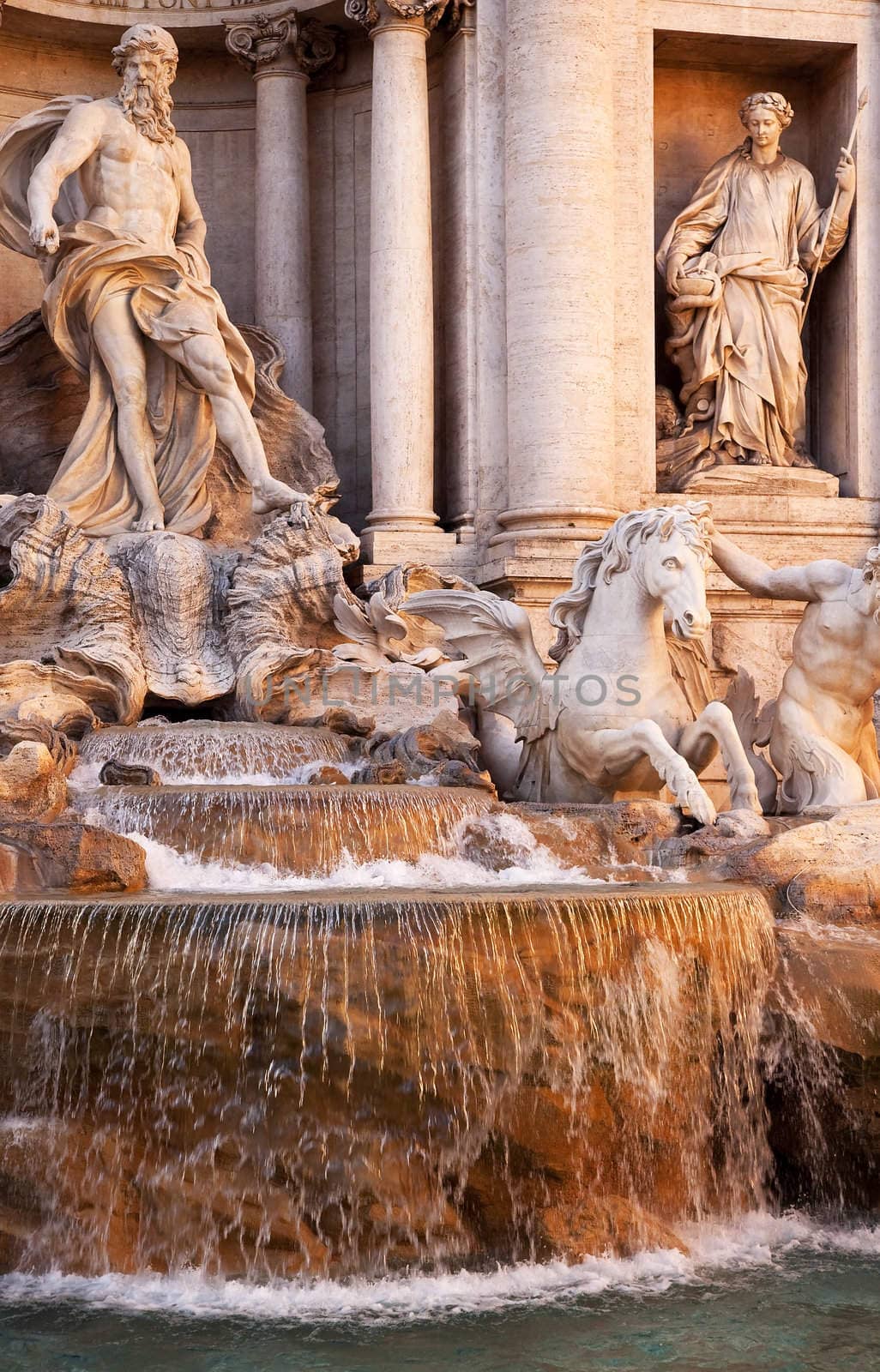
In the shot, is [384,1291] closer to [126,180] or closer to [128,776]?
[128,776]

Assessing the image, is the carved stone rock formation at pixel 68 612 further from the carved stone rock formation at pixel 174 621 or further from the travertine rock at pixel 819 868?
the travertine rock at pixel 819 868

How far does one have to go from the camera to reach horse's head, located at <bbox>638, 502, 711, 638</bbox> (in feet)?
27.8

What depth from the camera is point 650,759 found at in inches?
334

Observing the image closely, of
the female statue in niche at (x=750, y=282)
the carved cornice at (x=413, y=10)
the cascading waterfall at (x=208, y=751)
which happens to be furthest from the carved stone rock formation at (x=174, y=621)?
the carved cornice at (x=413, y=10)

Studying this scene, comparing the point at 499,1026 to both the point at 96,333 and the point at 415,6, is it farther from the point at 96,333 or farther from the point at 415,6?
the point at 415,6

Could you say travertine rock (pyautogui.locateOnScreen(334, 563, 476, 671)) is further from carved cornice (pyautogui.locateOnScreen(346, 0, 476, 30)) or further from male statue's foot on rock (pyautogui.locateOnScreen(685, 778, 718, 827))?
carved cornice (pyautogui.locateOnScreen(346, 0, 476, 30))

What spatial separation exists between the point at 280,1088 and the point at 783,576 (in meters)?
4.15

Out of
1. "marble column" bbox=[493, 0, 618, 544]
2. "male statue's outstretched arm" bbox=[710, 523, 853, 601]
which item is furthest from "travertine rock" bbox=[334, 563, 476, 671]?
"male statue's outstretched arm" bbox=[710, 523, 853, 601]

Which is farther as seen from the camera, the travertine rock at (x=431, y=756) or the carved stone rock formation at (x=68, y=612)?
the carved stone rock formation at (x=68, y=612)

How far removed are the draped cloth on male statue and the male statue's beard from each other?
27cm

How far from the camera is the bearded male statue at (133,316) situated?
36.2ft

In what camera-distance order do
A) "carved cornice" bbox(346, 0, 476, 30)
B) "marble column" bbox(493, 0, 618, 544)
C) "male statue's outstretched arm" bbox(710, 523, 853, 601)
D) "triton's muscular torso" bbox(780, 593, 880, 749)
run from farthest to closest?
"carved cornice" bbox(346, 0, 476, 30) < "marble column" bbox(493, 0, 618, 544) < "male statue's outstretched arm" bbox(710, 523, 853, 601) < "triton's muscular torso" bbox(780, 593, 880, 749)

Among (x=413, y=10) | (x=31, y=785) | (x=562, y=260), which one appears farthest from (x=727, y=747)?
(x=413, y=10)

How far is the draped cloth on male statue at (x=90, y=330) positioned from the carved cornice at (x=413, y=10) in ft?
6.55
